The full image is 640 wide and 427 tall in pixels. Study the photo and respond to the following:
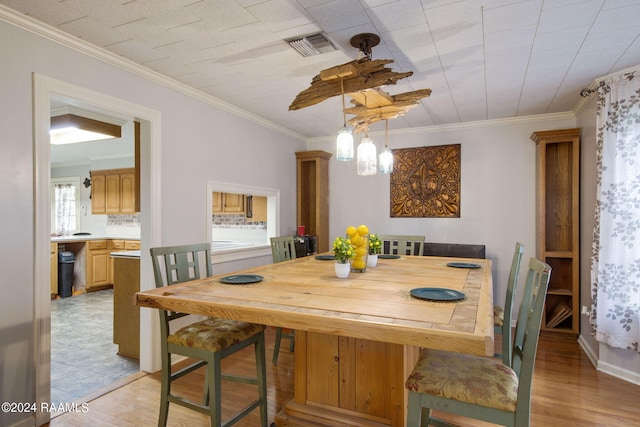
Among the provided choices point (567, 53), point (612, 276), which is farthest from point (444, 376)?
point (567, 53)

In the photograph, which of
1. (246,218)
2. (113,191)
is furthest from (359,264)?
(113,191)

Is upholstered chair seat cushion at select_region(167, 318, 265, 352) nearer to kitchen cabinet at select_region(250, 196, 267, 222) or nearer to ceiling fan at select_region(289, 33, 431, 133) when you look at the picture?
ceiling fan at select_region(289, 33, 431, 133)

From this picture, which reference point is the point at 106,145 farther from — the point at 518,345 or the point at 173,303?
the point at 518,345

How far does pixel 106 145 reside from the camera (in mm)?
5508

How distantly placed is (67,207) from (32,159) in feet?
20.5

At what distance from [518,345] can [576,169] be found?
2555 mm

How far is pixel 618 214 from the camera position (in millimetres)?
2656

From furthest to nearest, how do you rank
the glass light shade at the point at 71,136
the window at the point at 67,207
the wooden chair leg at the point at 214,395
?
the window at the point at 67,207, the glass light shade at the point at 71,136, the wooden chair leg at the point at 214,395

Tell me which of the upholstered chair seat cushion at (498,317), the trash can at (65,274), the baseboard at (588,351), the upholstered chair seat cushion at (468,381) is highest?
the upholstered chair seat cushion at (468,381)

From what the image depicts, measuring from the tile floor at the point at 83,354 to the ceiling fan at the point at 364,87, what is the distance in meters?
2.42

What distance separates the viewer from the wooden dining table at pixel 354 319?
122 cm

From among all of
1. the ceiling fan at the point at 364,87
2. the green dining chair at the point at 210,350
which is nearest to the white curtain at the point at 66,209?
the green dining chair at the point at 210,350

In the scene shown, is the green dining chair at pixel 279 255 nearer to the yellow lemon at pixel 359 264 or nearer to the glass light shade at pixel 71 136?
the yellow lemon at pixel 359 264

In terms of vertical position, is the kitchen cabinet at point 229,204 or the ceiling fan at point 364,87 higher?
the ceiling fan at point 364,87
